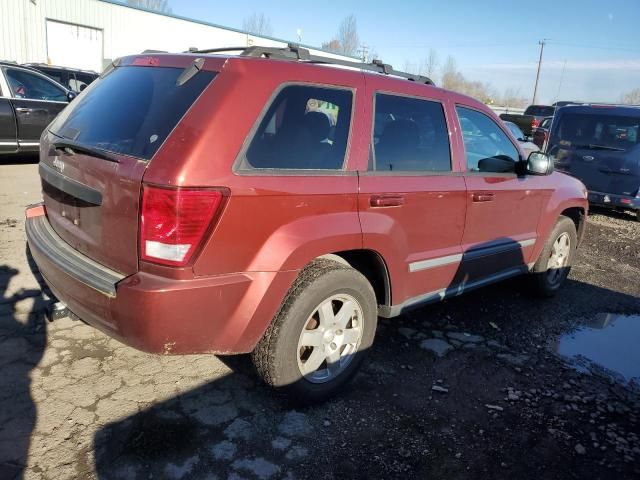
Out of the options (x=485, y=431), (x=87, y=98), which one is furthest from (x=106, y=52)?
(x=485, y=431)

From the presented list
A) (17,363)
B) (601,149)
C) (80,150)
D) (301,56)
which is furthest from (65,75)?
(601,149)

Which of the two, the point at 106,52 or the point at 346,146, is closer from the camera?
the point at 346,146

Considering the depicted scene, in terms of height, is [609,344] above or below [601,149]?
below

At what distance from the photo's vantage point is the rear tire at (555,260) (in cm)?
479

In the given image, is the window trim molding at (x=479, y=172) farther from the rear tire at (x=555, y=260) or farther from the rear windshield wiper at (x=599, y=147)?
the rear windshield wiper at (x=599, y=147)

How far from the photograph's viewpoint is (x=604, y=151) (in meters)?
8.60

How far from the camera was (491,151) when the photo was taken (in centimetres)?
409

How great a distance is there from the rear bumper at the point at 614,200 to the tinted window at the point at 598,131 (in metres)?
0.81

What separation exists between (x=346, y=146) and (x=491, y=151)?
174 cm

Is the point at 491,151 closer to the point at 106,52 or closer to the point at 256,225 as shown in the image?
the point at 256,225

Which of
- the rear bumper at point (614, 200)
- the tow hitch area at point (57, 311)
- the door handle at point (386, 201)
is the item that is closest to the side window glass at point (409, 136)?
the door handle at point (386, 201)

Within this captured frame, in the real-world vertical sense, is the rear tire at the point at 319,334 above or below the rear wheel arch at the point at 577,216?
below

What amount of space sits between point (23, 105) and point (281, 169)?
789 cm

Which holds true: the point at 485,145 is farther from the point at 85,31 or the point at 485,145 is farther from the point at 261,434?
the point at 85,31
